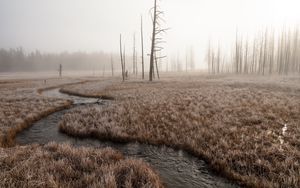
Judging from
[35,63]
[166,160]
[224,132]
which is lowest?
[166,160]

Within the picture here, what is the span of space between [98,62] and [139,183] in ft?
602

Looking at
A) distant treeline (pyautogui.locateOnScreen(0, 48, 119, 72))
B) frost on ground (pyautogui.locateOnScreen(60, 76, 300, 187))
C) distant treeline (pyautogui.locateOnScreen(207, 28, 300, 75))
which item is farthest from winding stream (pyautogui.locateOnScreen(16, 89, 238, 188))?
distant treeline (pyautogui.locateOnScreen(0, 48, 119, 72))

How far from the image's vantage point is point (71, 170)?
4766 millimetres

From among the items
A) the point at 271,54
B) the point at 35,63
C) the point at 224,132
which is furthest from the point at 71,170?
the point at 35,63

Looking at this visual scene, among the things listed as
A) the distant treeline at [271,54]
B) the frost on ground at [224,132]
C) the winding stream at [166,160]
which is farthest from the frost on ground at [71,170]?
the distant treeline at [271,54]

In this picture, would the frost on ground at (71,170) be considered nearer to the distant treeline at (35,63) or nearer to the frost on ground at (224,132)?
the frost on ground at (224,132)

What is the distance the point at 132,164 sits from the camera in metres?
5.09

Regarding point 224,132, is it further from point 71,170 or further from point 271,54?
point 271,54

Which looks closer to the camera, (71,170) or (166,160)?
(71,170)

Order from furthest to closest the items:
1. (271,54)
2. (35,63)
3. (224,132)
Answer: (35,63)
(271,54)
(224,132)

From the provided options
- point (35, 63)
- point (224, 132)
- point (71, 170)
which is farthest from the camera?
point (35, 63)

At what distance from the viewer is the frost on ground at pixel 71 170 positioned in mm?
4133

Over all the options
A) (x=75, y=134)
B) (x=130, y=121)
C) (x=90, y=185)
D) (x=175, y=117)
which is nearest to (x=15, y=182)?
(x=90, y=185)

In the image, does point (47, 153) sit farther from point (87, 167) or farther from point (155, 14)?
point (155, 14)
